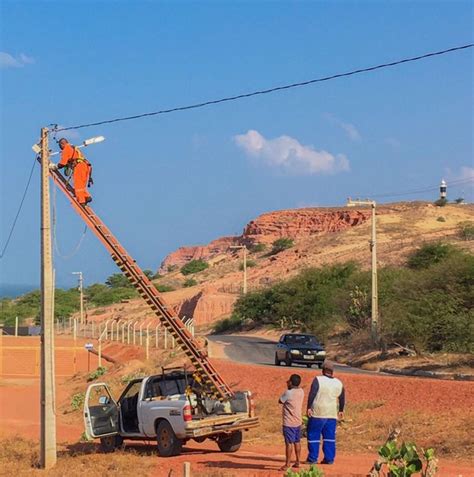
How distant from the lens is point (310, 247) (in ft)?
367

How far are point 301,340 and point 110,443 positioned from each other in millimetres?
19910

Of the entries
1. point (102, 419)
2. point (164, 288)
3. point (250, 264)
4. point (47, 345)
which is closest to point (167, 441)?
point (102, 419)

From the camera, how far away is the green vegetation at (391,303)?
3562 centimetres

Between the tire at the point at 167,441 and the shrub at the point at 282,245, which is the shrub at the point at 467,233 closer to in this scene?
the shrub at the point at 282,245

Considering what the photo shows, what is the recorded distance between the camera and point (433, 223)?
4333 inches

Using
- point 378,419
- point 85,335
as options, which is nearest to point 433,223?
point 85,335

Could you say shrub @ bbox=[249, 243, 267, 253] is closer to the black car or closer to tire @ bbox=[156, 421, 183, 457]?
the black car

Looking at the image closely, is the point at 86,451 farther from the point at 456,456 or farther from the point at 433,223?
the point at 433,223

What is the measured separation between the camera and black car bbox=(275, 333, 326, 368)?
36.8 metres

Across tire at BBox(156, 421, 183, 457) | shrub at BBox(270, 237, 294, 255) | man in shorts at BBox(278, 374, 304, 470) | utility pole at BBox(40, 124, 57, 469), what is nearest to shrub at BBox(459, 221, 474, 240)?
shrub at BBox(270, 237, 294, 255)

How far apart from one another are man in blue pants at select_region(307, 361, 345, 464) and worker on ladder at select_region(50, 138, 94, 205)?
7555 millimetres

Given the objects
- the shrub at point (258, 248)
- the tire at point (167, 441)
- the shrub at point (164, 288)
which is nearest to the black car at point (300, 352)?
the tire at point (167, 441)

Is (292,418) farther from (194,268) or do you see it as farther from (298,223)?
(298,223)

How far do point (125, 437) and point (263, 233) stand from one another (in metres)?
136
